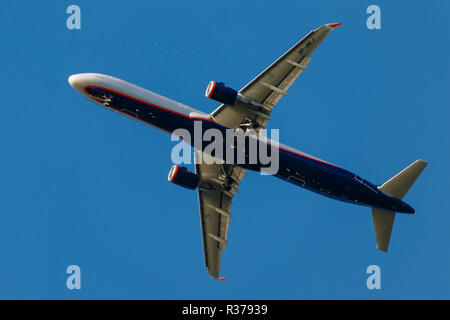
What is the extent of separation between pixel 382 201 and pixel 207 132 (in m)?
18.8

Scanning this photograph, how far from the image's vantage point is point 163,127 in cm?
5672

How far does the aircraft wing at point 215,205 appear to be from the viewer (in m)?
62.1

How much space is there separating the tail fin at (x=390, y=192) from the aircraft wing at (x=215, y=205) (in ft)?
47.5

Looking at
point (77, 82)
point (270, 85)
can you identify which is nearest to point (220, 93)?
point (270, 85)

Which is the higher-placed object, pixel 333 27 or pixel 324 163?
pixel 333 27

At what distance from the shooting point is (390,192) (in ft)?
195

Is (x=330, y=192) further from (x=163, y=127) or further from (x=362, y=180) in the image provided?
(x=163, y=127)

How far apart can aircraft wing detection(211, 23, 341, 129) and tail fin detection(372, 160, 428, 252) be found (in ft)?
47.3

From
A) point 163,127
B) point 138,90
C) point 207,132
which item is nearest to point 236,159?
point 207,132

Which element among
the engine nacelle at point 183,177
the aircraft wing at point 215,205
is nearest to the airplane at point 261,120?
the engine nacelle at point 183,177

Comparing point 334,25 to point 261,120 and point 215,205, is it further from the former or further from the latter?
point 215,205

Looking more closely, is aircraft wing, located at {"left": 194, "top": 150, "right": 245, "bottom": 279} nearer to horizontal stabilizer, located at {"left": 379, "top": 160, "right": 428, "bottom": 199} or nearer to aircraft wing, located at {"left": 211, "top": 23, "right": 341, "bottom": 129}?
aircraft wing, located at {"left": 211, "top": 23, "right": 341, "bottom": 129}

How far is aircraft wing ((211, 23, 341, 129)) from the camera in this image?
53312 mm

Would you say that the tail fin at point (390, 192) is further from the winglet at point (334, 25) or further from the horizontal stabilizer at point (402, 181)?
the winglet at point (334, 25)
